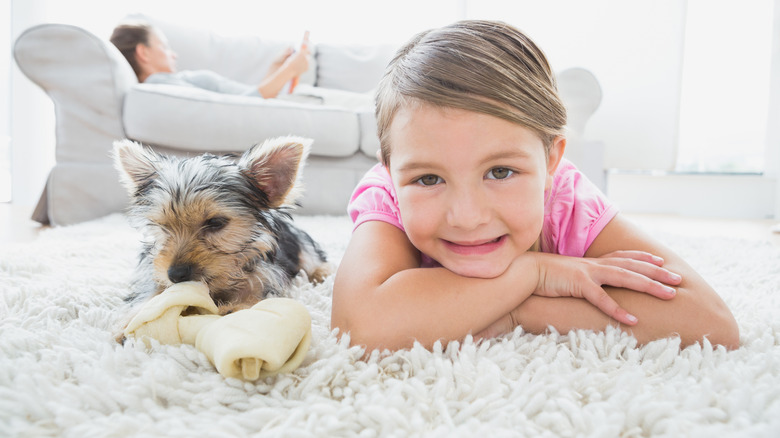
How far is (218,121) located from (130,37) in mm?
1384

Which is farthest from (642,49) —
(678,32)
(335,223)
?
(335,223)

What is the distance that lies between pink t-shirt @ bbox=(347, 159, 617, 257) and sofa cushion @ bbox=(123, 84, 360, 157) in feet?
7.79

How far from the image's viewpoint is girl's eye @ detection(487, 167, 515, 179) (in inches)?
44.4

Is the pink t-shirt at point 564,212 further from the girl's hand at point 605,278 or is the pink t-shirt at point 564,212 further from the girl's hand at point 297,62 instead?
the girl's hand at point 297,62

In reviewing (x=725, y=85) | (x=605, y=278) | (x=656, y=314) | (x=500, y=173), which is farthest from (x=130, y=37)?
(x=725, y=85)

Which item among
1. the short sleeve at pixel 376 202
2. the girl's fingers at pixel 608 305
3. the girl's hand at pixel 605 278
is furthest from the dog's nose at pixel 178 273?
the girl's fingers at pixel 608 305

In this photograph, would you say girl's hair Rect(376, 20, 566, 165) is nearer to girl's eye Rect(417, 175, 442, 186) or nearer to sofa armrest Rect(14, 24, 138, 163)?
girl's eye Rect(417, 175, 442, 186)

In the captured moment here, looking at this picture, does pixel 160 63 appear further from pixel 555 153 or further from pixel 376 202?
pixel 555 153

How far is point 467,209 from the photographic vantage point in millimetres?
1076

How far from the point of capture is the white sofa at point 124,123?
3.37 m

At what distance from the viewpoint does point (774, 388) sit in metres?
0.84

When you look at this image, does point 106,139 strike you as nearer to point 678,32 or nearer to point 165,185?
point 165,185

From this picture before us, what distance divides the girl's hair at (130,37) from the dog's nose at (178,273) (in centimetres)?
365

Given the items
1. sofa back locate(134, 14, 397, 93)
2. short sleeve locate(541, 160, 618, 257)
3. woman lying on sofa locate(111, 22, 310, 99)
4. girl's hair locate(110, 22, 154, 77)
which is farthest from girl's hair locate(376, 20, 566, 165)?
sofa back locate(134, 14, 397, 93)
